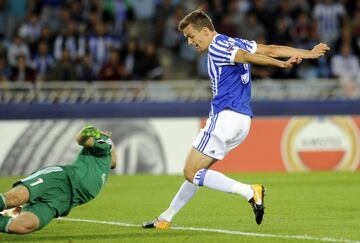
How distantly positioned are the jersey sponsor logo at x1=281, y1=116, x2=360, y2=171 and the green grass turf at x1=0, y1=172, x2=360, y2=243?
3.49ft

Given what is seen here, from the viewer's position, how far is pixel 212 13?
23.1 m

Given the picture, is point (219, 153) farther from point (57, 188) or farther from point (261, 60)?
point (57, 188)

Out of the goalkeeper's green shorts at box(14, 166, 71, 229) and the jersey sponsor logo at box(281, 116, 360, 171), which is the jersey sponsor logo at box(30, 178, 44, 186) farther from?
the jersey sponsor logo at box(281, 116, 360, 171)

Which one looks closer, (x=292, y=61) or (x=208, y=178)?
(x=292, y=61)

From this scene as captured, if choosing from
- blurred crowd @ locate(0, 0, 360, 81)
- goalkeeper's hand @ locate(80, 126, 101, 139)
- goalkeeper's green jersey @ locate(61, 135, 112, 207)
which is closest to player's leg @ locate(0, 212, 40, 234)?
goalkeeper's green jersey @ locate(61, 135, 112, 207)

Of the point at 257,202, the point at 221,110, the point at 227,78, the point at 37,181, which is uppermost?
the point at 227,78

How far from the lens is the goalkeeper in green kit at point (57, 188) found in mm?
9180

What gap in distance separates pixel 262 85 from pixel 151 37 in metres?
3.87

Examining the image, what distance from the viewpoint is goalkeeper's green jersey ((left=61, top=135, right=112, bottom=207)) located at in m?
9.61

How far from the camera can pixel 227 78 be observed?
1044cm

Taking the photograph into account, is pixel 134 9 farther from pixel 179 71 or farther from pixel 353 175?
pixel 353 175

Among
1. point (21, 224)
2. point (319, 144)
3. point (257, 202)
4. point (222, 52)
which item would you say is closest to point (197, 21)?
point (222, 52)

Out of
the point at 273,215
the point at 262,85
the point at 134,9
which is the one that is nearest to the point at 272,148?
the point at 262,85

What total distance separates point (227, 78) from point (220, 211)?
2.70 metres
